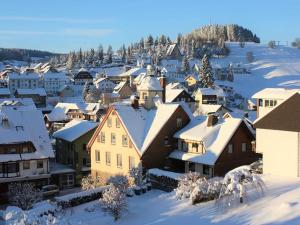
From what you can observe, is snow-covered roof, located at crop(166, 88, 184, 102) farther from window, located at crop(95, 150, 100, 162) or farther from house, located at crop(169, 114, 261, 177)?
house, located at crop(169, 114, 261, 177)

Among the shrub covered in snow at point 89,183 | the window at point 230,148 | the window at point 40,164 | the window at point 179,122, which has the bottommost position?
the shrub covered in snow at point 89,183

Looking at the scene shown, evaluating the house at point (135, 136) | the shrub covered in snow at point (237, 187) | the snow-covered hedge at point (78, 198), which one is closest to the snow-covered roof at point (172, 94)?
the house at point (135, 136)

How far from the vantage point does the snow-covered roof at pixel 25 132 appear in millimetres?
48759

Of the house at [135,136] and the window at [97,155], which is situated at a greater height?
the house at [135,136]

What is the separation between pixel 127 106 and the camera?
4966 centimetres

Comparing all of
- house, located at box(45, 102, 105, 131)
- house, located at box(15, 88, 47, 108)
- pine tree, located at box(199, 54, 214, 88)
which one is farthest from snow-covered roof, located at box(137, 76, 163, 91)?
pine tree, located at box(199, 54, 214, 88)

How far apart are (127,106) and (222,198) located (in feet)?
72.2

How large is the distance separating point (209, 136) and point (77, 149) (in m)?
17.8

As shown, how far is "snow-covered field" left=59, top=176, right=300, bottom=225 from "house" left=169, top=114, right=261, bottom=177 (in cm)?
826

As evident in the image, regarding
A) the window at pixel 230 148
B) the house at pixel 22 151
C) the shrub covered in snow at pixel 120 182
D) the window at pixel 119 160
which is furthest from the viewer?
the window at pixel 119 160

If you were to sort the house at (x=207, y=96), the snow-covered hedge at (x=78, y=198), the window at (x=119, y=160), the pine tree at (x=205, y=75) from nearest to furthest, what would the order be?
the snow-covered hedge at (x=78, y=198) < the window at (x=119, y=160) < the house at (x=207, y=96) < the pine tree at (x=205, y=75)

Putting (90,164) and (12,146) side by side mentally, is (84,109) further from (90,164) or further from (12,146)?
(12,146)

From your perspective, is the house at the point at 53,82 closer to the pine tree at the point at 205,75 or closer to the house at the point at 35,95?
the house at the point at 35,95

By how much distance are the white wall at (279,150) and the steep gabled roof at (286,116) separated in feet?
1.28
